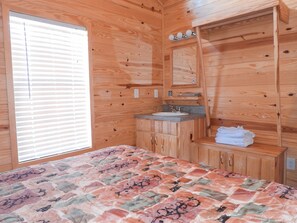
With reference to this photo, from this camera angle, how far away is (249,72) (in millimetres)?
2410

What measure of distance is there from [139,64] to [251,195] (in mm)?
2278

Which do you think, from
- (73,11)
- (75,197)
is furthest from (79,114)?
(75,197)

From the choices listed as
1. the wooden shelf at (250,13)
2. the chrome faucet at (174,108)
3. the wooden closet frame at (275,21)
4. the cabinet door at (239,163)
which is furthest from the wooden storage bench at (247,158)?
the wooden shelf at (250,13)

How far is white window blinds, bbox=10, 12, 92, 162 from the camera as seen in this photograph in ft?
6.37

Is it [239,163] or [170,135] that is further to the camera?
[170,135]

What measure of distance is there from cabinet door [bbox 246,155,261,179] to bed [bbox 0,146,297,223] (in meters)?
0.98

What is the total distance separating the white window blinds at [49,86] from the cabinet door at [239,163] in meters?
1.57

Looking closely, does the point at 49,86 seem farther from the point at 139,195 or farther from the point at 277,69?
the point at 277,69

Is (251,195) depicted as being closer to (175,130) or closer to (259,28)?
(175,130)

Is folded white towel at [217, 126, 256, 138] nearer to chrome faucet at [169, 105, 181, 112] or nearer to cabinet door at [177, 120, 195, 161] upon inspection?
cabinet door at [177, 120, 195, 161]

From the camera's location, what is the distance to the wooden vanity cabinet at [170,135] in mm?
2482

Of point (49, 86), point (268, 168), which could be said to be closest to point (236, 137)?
point (268, 168)

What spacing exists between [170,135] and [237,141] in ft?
2.38

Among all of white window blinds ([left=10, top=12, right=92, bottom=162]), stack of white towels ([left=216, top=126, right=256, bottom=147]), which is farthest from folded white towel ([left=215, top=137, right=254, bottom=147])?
white window blinds ([left=10, top=12, right=92, bottom=162])
